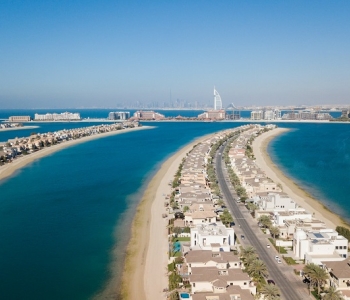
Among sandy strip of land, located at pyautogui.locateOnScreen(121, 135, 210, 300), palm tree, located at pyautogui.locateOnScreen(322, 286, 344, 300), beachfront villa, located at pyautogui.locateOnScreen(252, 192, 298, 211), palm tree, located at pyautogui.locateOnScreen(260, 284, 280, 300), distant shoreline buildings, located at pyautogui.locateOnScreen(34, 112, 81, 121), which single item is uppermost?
distant shoreline buildings, located at pyautogui.locateOnScreen(34, 112, 81, 121)

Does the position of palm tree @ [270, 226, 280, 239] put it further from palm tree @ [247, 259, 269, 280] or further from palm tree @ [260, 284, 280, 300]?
palm tree @ [260, 284, 280, 300]

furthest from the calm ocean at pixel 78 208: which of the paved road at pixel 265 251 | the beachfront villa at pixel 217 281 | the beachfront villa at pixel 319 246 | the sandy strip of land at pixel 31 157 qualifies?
the beachfront villa at pixel 319 246

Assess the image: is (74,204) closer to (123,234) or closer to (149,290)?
(123,234)

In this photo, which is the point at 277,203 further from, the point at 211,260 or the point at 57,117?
the point at 57,117

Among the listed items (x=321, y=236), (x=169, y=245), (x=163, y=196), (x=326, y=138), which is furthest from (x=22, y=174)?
(x=326, y=138)

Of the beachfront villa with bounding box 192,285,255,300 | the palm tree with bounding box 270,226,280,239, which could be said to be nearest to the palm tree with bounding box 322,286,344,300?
the beachfront villa with bounding box 192,285,255,300

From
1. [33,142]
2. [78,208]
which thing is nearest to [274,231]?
[78,208]

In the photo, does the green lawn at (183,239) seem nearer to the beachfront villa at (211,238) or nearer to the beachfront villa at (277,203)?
the beachfront villa at (211,238)
